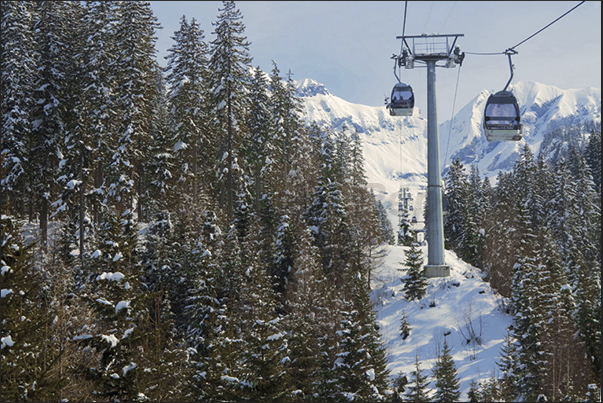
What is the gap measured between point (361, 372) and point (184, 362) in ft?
30.2

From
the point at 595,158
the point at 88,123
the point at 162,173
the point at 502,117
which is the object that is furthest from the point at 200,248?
the point at 595,158

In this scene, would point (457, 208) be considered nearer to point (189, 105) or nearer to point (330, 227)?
point (330, 227)

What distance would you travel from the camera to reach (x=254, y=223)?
43.8 metres

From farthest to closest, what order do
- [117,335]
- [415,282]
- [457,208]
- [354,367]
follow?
[457,208], [415,282], [354,367], [117,335]

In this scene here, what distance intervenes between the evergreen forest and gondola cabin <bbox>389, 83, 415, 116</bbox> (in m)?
11.9

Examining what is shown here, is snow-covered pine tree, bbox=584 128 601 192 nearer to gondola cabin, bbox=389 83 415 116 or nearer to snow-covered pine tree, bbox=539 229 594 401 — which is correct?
snow-covered pine tree, bbox=539 229 594 401

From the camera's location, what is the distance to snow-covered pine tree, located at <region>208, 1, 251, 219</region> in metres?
42.9

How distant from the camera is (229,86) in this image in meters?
43.7

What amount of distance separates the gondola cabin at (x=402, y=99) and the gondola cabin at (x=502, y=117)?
31.0 ft

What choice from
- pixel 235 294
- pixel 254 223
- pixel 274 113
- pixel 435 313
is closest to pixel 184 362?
pixel 235 294

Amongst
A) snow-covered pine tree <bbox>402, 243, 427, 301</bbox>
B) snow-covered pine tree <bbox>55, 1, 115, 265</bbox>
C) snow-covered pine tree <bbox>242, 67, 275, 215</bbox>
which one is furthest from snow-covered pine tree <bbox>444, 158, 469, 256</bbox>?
snow-covered pine tree <bbox>55, 1, 115, 265</bbox>

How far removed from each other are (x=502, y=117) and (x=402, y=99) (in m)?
10.2

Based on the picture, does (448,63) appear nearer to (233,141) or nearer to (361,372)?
(233,141)

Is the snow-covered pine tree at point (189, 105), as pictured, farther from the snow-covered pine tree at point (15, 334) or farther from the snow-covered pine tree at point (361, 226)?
the snow-covered pine tree at point (15, 334)
